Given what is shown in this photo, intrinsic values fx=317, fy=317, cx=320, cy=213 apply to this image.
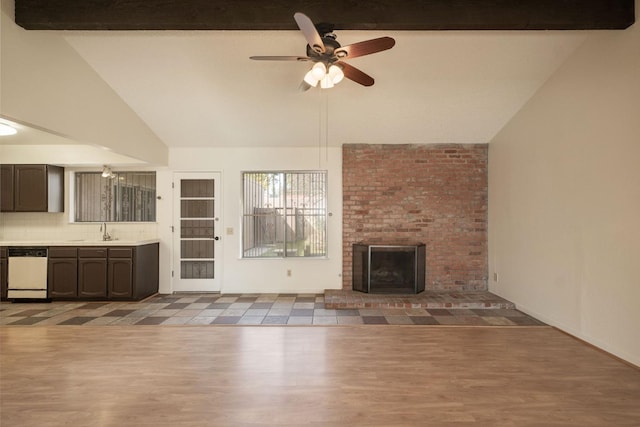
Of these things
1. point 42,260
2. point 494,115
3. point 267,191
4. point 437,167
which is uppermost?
point 494,115

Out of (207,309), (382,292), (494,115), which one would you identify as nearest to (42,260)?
(207,309)

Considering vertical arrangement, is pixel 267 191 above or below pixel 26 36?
below

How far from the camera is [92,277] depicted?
4637mm

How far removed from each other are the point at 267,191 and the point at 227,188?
2.17 feet

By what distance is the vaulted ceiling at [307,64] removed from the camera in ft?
8.70

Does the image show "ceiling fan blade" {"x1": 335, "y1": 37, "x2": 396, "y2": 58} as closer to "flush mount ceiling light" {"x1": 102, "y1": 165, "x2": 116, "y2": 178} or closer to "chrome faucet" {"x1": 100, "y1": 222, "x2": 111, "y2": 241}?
"flush mount ceiling light" {"x1": 102, "y1": 165, "x2": 116, "y2": 178}

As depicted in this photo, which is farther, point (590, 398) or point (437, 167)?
point (437, 167)

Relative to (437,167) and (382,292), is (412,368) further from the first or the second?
(437,167)

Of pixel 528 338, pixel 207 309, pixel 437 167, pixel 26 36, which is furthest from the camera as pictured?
pixel 437 167

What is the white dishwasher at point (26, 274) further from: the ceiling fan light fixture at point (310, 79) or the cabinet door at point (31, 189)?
the ceiling fan light fixture at point (310, 79)

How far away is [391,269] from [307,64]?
10.4 feet

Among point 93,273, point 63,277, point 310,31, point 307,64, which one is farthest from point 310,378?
point 63,277

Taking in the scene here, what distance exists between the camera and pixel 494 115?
442 cm

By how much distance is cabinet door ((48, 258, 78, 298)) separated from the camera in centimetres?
463
